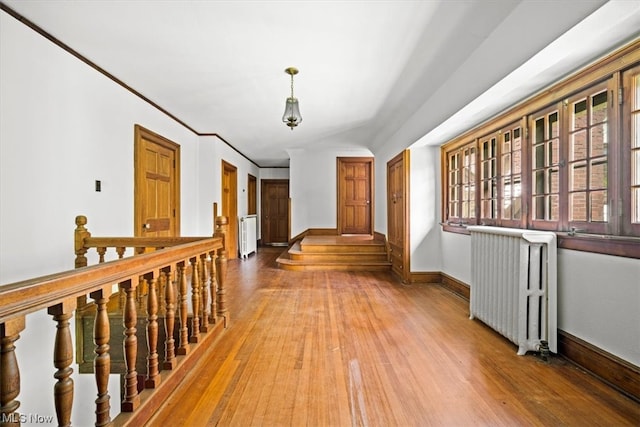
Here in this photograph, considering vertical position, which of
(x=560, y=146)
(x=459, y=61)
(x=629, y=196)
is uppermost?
(x=459, y=61)

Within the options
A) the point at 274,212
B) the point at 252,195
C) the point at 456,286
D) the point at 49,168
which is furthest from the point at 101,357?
the point at 274,212

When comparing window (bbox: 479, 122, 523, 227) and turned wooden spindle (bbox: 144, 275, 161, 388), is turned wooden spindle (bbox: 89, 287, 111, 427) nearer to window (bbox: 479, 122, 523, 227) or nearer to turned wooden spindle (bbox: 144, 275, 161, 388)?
turned wooden spindle (bbox: 144, 275, 161, 388)

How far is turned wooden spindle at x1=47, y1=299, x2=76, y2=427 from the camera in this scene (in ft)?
3.67

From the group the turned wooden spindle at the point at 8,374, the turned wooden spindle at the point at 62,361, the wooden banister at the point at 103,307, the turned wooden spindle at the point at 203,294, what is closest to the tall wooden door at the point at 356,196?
the wooden banister at the point at 103,307

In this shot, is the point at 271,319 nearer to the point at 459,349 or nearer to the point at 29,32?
the point at 459,349

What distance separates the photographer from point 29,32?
Answer: 7.88ft

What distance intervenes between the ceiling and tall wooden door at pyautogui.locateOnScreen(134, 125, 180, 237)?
Answer: 1.93 feet

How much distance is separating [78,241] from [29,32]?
5.23 feet

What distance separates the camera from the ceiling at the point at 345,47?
1.98m

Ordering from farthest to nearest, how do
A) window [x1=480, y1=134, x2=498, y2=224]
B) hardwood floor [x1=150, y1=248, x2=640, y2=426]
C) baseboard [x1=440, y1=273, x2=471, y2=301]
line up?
baseboard [x1=440, y1=273, x2=471, y2=301] → window [x1=480, y1=134, x2=498, y2=224] → hardwood floor [x1=150, y1=248, x2=640, y2=426]

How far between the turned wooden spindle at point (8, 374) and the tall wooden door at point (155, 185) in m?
3.20

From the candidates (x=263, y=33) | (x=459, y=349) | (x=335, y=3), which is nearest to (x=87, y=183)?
(x=263, y=33)

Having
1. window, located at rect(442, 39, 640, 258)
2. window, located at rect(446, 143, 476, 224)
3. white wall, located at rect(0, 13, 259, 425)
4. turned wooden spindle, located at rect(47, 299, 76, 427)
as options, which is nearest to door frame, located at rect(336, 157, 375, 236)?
window, located at rect(446, 143, 476, 224)

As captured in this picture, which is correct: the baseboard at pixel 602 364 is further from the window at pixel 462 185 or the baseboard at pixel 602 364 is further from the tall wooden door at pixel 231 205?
the tall wooden door at pixel 231 205
